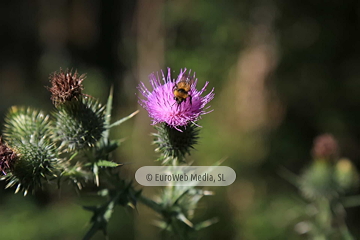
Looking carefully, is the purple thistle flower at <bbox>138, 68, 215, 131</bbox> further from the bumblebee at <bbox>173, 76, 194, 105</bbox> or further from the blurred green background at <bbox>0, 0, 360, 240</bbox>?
the blurred green background at <bbox>0, 0, 360, 240</bbox>

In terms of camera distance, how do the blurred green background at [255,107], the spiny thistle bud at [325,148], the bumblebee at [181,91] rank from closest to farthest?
the bumblebee at [181,91]
the spiny thistle bud at [325,148]
the blurred green background at [255,107]

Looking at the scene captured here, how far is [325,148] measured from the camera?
3.57 metres

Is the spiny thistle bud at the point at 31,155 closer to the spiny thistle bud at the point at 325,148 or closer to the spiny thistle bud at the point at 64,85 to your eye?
the spiny thistle bud at the point at 64,85

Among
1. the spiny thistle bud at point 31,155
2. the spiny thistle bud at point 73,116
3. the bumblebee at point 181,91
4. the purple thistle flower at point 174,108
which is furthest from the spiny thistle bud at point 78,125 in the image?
the bumblebee at point 181,91

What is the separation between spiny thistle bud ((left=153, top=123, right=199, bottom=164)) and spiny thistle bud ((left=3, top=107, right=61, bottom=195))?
0.82 metres

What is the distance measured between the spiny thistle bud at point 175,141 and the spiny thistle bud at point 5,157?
1.03 metres

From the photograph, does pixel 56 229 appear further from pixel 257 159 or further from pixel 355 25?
pixel 355 25

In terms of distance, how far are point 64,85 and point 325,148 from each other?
9.47ft

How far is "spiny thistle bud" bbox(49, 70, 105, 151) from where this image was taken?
2369 millimetres

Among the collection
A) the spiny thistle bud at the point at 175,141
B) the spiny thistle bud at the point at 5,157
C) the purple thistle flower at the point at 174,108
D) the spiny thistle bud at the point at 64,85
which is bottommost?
the spiny thistle bud at the point at 5,157

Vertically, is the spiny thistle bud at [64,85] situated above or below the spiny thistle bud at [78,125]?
above

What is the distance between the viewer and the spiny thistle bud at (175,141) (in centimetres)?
238

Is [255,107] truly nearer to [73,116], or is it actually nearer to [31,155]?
[73,116]

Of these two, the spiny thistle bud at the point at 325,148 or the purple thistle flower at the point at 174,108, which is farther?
the spiny thistle bud at the point at 325,148
